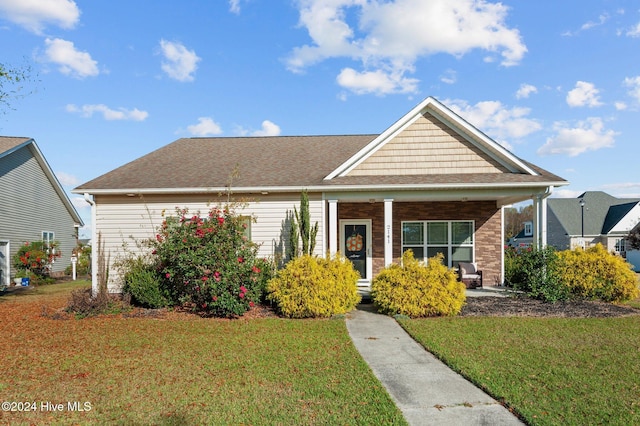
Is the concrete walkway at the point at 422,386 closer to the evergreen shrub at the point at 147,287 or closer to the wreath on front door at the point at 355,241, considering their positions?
the evergreen shrub at the point at 147,287

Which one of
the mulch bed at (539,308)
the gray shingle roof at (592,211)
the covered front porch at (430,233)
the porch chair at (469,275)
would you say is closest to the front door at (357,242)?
the covered front porch at (430,233)

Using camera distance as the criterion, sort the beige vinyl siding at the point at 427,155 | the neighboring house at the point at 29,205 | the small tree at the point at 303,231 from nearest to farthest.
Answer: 1. the small tree at the point at 303,231
2. the beige vinyl siding at the point at 427,155
3. the neighboring house at the point at 29,205

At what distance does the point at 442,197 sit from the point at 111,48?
431 inches

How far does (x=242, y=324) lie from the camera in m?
8.95

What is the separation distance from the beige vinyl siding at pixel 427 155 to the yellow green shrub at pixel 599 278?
10.5 ft

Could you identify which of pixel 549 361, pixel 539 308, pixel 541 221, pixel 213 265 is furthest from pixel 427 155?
pixel 549 361

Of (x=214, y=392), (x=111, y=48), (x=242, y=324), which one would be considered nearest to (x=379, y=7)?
(x=111, y=48)

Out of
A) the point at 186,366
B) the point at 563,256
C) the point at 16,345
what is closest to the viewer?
the point at 186,366

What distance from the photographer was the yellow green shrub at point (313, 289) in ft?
31.1

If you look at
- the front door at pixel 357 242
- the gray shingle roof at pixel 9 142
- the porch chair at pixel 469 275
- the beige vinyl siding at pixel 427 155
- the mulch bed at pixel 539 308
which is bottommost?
the mulch bed at pixel 539 308

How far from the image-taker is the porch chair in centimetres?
1329

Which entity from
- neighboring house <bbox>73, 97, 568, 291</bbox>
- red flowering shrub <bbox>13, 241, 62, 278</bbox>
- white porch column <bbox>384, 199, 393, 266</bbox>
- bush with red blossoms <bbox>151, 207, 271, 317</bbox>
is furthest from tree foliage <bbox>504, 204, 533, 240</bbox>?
bush with red blossoms <bbox>151, 207, 271, 317</bbox>

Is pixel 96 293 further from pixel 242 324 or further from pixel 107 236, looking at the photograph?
pixel 242 324

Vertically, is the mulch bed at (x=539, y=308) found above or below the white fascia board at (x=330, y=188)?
below
